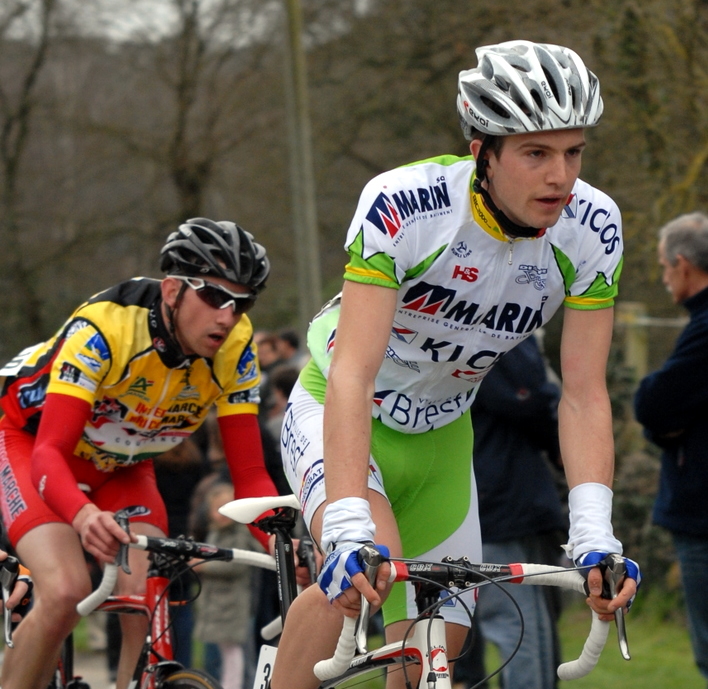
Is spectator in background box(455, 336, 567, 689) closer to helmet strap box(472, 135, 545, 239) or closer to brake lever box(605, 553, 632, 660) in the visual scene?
helmet strap box(472, 135, 545, 239)

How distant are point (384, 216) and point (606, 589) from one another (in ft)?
3.61

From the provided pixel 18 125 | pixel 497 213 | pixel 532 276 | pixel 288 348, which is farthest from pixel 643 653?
pixel 18 125

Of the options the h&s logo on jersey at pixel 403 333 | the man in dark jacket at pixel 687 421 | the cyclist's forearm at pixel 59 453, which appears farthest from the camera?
the man in dark jacket at pixel 687 421

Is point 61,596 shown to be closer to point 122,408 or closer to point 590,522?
point 122,408

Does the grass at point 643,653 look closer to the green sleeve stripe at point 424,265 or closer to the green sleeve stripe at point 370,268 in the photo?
the green sleeve stripe at point 424,265

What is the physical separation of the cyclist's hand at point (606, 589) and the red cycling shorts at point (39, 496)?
2303 mm

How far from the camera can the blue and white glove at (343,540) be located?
104 inches

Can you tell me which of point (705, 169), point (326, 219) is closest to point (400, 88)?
point (326, 219)

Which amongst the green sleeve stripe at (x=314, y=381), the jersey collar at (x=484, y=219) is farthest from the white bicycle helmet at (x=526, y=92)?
the green sleeve stripe at (x=314, y=381)

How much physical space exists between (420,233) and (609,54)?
6953 millimetres

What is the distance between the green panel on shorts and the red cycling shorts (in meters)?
1.43

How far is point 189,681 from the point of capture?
4.09m

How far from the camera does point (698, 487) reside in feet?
17.1

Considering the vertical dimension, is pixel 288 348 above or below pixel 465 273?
above
